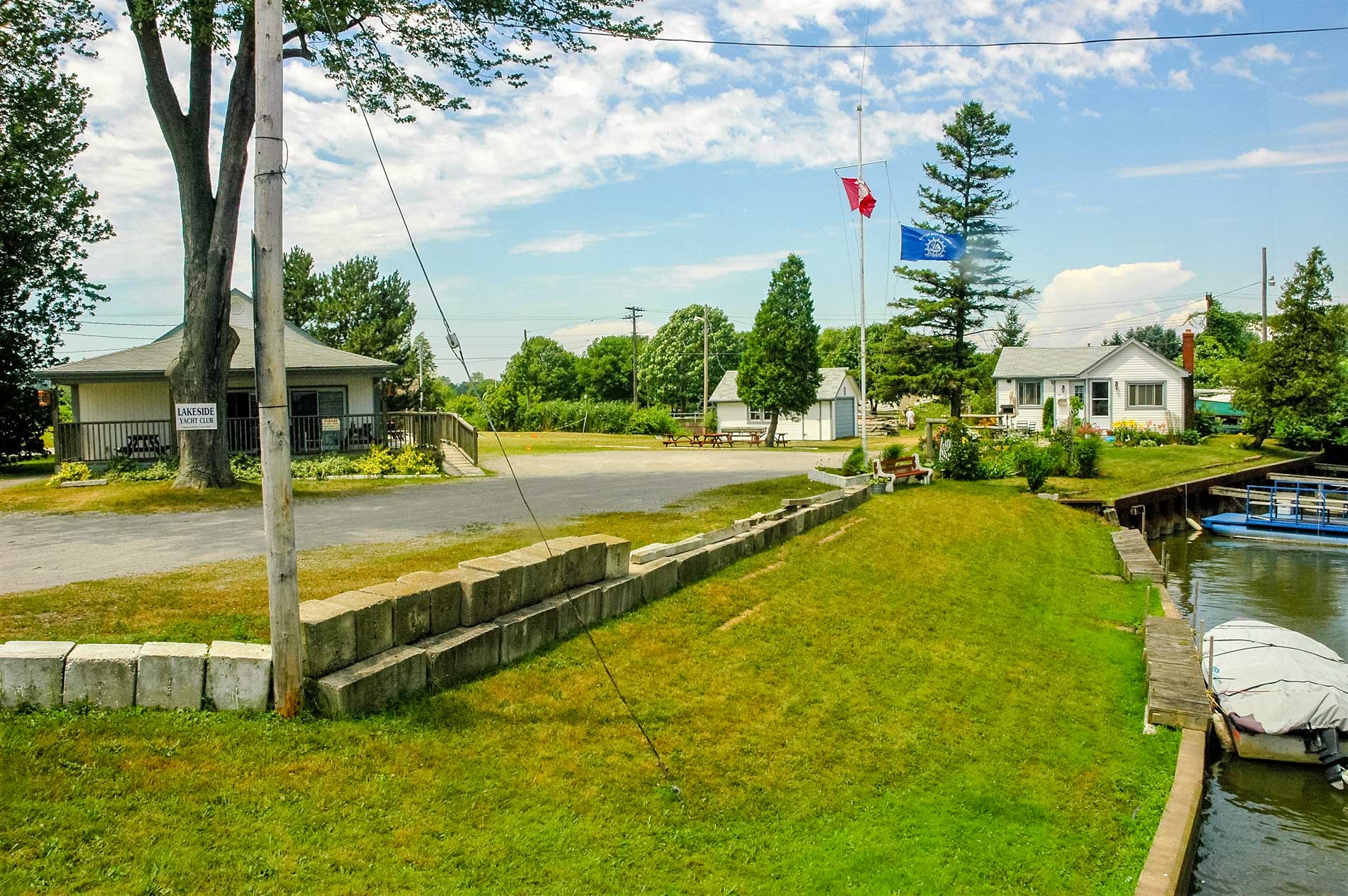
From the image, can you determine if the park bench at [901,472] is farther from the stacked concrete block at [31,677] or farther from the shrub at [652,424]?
the shrub at [652,424]

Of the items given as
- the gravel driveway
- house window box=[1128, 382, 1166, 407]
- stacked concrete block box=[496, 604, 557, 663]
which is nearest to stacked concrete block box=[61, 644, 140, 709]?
stacked concrete block box=[496, 604, 557, 663]

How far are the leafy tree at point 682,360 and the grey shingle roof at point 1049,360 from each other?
108 feet

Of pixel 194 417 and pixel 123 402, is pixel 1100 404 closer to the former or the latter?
pixel 123 402

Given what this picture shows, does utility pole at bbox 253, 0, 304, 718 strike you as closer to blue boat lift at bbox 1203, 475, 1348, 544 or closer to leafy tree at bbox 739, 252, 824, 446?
blue boat lift at bbox 1203, 475, 1348, 544

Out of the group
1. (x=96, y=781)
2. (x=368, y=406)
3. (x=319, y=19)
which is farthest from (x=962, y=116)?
(x=96, y=781)

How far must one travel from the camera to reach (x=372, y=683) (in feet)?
20.5

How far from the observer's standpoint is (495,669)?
Result: 24.4ft

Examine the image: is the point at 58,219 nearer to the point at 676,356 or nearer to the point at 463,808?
the point at 463,808

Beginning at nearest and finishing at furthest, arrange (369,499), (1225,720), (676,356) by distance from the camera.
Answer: (1225,720), (369,499), (676,356)

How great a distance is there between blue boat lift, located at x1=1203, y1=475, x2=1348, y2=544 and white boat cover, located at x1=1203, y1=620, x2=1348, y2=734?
18.5 metres

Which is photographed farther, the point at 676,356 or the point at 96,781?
the point at 676,356

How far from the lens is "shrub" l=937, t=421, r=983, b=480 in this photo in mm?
26891

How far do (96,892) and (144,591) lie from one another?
5.64m

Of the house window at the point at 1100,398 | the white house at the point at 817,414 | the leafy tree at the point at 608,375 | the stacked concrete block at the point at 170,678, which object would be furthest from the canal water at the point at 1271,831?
the leafy tree at the point at 608,375
